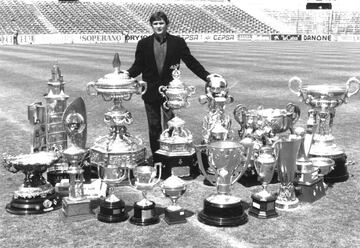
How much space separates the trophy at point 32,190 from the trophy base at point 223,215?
4.74 ft

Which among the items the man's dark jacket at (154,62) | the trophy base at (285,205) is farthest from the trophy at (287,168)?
the man's dark jacket at (154,62)

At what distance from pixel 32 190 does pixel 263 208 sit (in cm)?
210

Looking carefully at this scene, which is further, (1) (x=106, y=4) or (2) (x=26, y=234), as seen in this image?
(1) (x=106, y=4)

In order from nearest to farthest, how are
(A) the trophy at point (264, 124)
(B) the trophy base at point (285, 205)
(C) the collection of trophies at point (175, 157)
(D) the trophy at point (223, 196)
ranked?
(D) the trophy at point (223, 196) < (C) the collection of trophies at point (175, 157) < (B) the trophy base at point (285, 205) < (A) the trophy at point (264, 124)

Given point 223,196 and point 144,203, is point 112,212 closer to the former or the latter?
point 144,203

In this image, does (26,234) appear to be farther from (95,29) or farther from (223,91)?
(95,29)

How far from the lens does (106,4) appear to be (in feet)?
196

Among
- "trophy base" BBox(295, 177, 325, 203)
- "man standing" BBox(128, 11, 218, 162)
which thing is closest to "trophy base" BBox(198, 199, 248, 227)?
"trophy base" BBox(295, 177, 325, 203)

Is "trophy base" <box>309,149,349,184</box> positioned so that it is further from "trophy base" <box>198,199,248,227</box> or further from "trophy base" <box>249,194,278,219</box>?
"trophy base" <box>198,199,248,227</box>

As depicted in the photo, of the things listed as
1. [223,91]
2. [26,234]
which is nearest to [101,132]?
[223,91]

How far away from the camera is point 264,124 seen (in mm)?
5281

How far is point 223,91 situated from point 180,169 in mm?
1005

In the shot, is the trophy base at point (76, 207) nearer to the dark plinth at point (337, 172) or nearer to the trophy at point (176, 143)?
the trophy at point (176, 143)

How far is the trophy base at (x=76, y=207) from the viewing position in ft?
14.7
